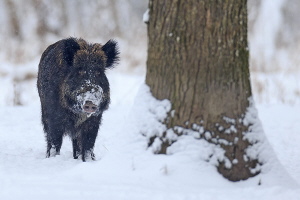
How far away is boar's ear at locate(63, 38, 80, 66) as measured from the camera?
20.5ft

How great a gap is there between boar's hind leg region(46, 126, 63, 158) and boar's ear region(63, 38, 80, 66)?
0.87 m

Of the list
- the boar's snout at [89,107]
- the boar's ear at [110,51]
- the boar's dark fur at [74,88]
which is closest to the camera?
the boar's snout at [89,107]

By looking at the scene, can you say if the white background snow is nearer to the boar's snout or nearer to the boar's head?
the boar's snout

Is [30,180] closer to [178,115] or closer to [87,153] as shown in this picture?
[178,115]

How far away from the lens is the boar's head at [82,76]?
597 cm

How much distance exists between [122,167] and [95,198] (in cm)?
61

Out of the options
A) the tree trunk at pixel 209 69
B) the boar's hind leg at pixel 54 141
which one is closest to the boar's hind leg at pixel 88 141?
the boar's hind leg at pixel 54 141

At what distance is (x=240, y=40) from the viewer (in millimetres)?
4496

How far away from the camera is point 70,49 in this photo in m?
6.25

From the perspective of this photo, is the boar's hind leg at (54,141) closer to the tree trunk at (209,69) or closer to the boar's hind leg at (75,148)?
the boar's hind leg at (75,148)

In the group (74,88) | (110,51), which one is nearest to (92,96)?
(74,88)

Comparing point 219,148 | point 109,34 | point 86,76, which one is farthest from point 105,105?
point 109,34

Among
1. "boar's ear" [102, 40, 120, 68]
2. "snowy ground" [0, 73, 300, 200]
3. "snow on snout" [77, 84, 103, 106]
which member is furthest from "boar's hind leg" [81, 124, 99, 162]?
"snowy ground" [0, 73, 300, 200]

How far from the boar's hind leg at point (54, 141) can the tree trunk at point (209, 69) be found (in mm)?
2307
